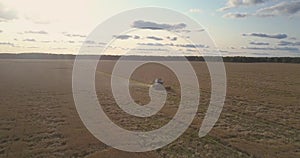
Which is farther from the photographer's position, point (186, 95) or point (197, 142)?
point (186, 95)

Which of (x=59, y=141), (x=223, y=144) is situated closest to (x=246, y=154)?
(x=223, y=144)

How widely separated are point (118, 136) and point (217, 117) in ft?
17.8

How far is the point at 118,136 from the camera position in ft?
37.5

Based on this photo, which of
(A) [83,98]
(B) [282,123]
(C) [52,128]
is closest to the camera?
(C) [52,128]

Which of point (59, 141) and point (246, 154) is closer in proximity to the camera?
point (246, 154)

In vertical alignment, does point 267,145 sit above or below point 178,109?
above

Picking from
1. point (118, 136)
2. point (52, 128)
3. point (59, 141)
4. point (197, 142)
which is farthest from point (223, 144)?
point (52, 128)

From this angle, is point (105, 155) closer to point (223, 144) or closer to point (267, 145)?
point (223, 144)

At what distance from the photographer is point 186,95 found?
71.5 feet

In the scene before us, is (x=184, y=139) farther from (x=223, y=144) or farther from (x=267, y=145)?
(x=267, y=145)

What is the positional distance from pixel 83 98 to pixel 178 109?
6.33 meters

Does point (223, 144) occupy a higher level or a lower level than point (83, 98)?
higher

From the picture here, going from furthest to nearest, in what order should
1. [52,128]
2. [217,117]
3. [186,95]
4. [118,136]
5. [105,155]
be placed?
[186,95], [217,117], [52,128], [118,136], [105,155]

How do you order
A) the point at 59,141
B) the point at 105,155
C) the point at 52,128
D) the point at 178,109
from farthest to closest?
the point at 178,109
the point at 52,128
the point at 59,141
the point at 105,155
